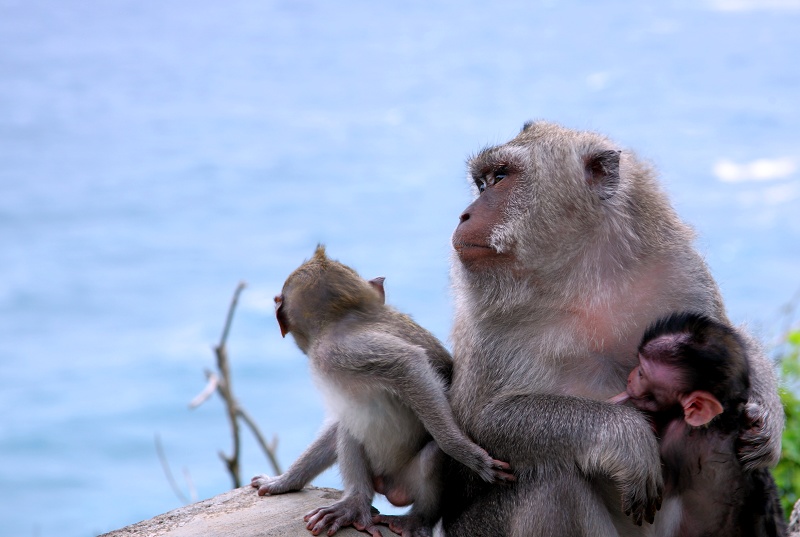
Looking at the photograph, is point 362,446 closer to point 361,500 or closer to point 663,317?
point 361,500

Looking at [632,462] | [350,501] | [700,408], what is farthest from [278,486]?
[700,408]

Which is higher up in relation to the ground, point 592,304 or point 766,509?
point 592,304

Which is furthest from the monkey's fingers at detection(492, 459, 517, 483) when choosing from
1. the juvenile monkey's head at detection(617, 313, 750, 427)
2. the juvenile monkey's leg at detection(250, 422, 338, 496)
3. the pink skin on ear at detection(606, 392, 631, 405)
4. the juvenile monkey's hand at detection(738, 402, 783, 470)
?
the juvenile monkey's leg at detection(250, 422, 338, 496)

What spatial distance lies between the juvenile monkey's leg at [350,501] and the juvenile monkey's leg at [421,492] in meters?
0.07

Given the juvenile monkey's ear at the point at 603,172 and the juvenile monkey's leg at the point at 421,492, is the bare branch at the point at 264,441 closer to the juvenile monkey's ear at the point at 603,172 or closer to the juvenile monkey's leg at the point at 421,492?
the juvenile monkey's leg at the point at 421,492

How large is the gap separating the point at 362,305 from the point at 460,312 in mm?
415

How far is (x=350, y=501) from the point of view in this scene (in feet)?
14.8

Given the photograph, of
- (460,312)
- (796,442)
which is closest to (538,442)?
(460,312)

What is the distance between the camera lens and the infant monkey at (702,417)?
3.85m

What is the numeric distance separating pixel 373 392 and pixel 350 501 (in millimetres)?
517

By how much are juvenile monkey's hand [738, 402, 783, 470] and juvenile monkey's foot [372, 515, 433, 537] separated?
4.30 feet

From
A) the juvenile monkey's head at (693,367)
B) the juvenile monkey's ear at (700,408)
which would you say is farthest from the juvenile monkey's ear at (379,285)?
the juvenile monkey's ear at (700,408)

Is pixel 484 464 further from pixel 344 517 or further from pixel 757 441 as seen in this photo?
pixel 757 441

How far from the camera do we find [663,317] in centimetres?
411
